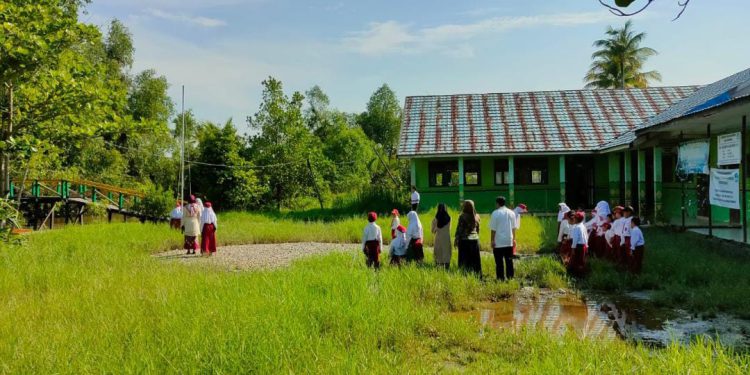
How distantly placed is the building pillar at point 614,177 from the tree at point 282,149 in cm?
1577

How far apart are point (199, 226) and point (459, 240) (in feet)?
24.3

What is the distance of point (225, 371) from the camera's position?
4676mm

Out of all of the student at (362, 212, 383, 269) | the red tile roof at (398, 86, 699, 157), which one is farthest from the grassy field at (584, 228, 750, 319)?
Result: the red tile roof at (398, 86, 699, 157)

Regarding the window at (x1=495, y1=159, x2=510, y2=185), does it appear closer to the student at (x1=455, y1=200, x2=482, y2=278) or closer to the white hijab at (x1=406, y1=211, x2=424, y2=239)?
the white hijab at (x1=406, y1=211, x2=424, y2=239)

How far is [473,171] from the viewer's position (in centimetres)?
2419

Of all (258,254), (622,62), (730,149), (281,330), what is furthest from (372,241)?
(622,62)

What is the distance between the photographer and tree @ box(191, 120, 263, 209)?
101 feet

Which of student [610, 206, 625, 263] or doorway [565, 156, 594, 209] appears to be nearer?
student [610, 206, 625, 263]

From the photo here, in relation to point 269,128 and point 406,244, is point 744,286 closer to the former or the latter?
point 406,244

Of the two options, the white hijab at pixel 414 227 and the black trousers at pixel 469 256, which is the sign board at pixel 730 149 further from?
the white hijab at pixel 414 227

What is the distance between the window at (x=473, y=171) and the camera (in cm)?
2409

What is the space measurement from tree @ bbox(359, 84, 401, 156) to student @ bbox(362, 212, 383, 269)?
49.9 meters

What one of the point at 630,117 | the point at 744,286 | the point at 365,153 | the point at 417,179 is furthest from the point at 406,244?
the point at 365,153

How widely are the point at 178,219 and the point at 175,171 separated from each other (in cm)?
2130
